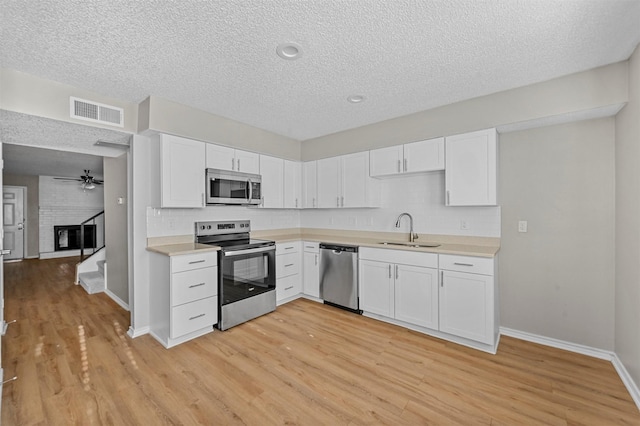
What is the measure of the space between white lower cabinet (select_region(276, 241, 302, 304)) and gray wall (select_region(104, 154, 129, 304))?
203cm

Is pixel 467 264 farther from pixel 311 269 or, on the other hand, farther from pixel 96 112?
pixel 96 112

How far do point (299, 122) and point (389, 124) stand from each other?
3.91ft

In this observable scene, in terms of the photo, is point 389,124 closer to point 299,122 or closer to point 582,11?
point 299,122

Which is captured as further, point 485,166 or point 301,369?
point 485,166

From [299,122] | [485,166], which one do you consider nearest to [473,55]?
[485,166]

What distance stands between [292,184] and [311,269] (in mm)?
1433

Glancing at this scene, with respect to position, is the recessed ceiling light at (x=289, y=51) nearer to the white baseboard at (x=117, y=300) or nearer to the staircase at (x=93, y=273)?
the white baseboard at (x=117, y=300)

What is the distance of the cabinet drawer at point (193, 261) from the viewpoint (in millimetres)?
2822

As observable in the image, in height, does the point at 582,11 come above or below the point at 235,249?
above

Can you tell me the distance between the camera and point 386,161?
370 cm

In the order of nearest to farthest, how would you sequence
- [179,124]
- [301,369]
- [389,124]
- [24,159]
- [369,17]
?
[369,17], [301,369], [179,124], [389,124], [24,159]

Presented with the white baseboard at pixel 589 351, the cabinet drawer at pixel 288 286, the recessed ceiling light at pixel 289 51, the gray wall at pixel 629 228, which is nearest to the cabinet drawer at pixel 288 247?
the cabinet drawer at pixel 288 286

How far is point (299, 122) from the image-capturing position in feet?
12.4

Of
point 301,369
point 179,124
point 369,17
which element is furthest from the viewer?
point 179,124
